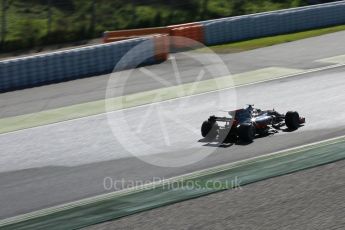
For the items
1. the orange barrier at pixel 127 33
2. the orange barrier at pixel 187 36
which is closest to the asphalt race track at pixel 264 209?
the orange barrier at pixel 187 36

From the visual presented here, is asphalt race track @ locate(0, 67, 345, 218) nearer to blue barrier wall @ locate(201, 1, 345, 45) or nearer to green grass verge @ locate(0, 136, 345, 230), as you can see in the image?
green grass verge @ locate(0, 136, 345, 230)

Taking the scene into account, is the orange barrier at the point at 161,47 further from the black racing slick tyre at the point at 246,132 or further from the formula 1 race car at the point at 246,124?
the black racing slick tyre at the point at 246,132

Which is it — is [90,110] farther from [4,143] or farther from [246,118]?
[246,118]

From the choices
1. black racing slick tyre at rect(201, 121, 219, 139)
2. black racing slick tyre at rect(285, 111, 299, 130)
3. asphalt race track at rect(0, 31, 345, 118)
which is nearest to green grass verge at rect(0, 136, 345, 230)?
black racing slick tyre at rect(285, 111, 299, 130)

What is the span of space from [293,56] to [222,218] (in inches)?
595

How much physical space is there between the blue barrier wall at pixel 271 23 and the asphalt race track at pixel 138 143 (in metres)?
8.28

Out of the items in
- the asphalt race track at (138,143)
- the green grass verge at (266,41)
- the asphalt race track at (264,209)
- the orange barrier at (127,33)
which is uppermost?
the orange barrier at (127,33)

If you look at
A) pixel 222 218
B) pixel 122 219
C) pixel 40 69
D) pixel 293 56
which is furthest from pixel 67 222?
pixel 293 56

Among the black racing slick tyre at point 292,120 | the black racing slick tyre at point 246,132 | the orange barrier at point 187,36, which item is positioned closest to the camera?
the black racing slick tyre at point 246,132

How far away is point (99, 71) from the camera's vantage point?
2389 cm

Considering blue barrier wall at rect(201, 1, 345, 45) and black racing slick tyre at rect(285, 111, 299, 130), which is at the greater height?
blue barrier wall at rect(201, 1, 345, 45)

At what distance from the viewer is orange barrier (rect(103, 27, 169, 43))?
1049 inches

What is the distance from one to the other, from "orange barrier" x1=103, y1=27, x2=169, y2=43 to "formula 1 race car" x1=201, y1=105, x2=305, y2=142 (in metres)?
12.2

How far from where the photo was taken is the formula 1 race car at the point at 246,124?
1402cm
